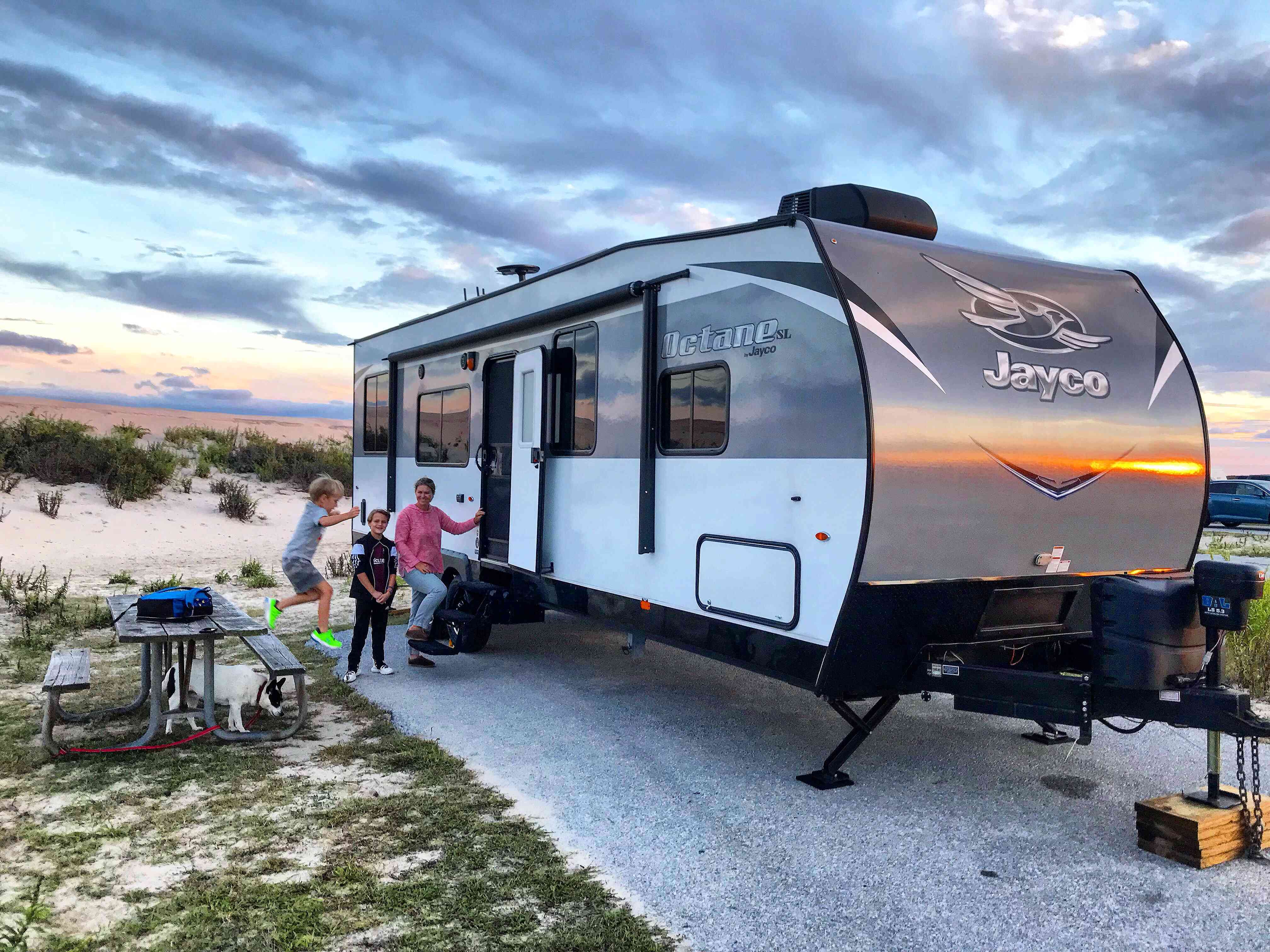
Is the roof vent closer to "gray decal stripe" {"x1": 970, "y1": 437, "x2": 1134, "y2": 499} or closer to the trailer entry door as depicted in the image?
"gray decal stripe" {"x1": 970, "y1": 437, "x2": 1134, "y2": 499}

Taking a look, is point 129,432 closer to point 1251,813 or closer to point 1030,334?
point 1030,334

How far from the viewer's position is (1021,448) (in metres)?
4.61

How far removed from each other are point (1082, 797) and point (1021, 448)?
172 cm

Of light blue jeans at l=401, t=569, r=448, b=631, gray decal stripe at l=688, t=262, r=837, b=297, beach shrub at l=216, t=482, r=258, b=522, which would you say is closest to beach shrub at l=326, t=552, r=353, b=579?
beach shrub at l=216, t=482, r=258, b=522

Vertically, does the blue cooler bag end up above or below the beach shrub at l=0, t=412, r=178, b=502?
below

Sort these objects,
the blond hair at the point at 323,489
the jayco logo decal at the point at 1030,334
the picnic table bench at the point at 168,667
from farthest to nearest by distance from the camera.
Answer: the blond hair at the point at 323,489 < the picnic table bench at the point at 168,667 < the jayco logo decal at the point at 1030,334

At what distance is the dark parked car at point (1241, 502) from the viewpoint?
22453mm

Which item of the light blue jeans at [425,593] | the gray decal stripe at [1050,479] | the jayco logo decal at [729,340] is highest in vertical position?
the jayco logo decal at [729,340]

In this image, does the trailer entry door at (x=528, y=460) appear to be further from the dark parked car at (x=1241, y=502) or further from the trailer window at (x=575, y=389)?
the dark parked car at (x=1241, y=502)

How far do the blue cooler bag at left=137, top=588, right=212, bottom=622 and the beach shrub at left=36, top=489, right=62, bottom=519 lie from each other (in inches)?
429

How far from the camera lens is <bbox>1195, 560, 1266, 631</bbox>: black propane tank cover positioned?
3.78 meters

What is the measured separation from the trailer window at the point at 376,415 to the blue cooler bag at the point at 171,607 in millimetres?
3840

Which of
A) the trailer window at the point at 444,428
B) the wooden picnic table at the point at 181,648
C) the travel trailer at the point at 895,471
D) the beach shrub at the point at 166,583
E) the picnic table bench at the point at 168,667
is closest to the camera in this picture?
the travel trailer at the point at 895,471

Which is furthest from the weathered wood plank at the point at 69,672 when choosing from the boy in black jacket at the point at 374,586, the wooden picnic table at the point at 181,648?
the boy in black jacket at the point at 374,586
